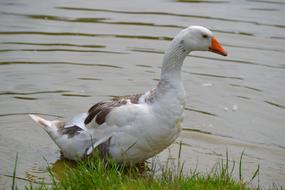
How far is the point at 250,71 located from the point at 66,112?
10.6 feet

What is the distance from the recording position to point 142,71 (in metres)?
10.5

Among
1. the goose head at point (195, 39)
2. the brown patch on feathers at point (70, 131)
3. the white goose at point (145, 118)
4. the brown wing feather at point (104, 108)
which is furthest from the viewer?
the brown patch on feathers at point (70, 131)

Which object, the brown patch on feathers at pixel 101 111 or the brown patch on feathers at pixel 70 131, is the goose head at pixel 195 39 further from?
the brown patch on feathers at pixel 70 131

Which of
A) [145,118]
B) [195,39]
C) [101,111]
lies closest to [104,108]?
[101,111]

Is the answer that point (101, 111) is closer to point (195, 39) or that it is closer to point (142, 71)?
point (195, 39)

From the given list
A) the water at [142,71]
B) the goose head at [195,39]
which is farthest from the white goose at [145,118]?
the water at [142,71]

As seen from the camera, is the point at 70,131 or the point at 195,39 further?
the point at 70,131

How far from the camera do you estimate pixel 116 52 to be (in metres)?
11.4

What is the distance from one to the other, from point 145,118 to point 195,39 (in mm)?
1005

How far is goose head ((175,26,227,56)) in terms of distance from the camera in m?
7.14

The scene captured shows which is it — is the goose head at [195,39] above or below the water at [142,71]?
above

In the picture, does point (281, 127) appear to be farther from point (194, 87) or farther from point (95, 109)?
point (95, 109)

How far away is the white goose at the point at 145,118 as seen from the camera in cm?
693

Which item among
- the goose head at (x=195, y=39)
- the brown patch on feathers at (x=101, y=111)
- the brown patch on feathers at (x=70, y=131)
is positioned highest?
the goose head at (x=195, y=39)
